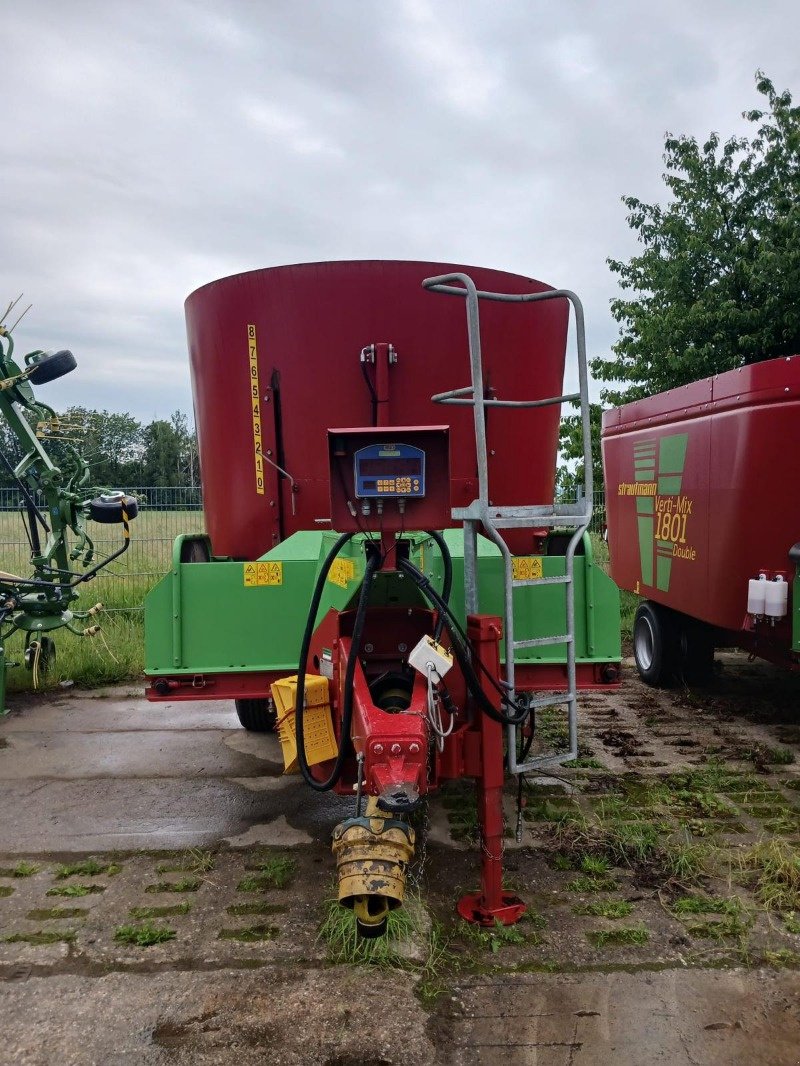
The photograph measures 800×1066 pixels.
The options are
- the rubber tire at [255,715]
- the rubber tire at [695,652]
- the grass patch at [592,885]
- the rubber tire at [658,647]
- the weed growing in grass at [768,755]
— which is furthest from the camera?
the rubber tire at [658,647]

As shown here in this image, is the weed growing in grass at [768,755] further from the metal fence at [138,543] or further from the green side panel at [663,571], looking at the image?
the metal fence at [138,543]

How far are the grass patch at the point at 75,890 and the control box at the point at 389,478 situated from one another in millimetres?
1863

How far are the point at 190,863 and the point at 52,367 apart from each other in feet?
14.8

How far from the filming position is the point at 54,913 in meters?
3.22

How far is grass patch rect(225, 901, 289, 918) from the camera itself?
320 centimetres

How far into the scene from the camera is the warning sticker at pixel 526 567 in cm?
365

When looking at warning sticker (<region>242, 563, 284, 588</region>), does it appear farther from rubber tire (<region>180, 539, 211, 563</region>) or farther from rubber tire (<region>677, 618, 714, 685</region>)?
rubber tire (<region>677, 618, 714, 685</region>)

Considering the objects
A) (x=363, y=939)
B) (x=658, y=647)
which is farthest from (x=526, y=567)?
(x=658, y=647)

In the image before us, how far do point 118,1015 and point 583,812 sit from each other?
239 cm

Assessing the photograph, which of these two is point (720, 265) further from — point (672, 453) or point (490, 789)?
point (490, 789)

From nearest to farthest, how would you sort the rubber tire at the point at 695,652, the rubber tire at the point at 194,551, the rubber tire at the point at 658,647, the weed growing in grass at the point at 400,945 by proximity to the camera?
1. the weed growing in grass at the point at 400,945
2. the rubber tire at the point at 194,551
3. the rubber tire at the point at 695,652
4. the rubber tire at the point at 658,647

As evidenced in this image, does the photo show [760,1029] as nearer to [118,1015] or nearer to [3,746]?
[118,1015]

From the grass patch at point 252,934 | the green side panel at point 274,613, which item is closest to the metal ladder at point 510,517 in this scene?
the green side panel at point 274,613

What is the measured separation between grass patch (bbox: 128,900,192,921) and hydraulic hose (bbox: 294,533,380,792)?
70 cm
